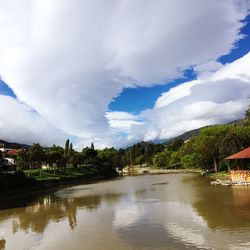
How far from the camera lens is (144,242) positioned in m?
21.4

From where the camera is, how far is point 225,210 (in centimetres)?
3012

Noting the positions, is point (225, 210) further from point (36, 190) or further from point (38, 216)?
point (36, 190)

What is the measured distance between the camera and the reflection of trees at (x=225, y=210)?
24.6 metres

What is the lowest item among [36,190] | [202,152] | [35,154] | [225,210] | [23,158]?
[225,210]

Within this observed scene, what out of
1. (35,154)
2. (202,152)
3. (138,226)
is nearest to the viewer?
(138,226)

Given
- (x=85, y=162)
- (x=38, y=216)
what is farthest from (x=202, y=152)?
(x=38, y=216)

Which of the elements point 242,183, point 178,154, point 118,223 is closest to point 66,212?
point 118,223

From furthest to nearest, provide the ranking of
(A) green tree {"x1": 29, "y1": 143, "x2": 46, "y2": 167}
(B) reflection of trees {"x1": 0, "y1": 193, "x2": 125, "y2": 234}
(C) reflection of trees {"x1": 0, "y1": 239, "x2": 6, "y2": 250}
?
(A) green tree {"x1": 29, "y1": 143, "x2": 46, "y2": 167}
(B) reflection of trees {"x1": 0, "y1": 193, "x2": 125, "y2": 234}
(C) reflection of trees {"x1": 0, "y1": 239, "x2": 6, "y2": 250}

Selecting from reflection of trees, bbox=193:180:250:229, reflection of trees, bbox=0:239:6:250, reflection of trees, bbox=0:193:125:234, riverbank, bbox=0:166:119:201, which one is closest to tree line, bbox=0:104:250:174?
riverbank, bbox=0:166:119:201

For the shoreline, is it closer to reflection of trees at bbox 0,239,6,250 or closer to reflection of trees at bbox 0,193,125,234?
reflection of trees at bbox 0,193,125,234

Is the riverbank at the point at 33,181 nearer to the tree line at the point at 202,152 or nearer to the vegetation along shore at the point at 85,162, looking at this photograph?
the vegetation along shore at the point at 85,162

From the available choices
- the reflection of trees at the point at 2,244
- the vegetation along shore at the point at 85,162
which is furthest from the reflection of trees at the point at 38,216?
the vegetation along shore at the point at 85,162

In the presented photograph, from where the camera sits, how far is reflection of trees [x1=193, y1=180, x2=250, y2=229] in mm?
24594

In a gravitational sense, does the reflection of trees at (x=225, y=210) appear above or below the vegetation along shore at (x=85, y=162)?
below
